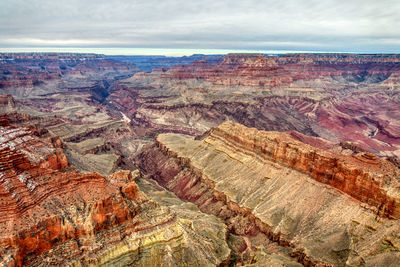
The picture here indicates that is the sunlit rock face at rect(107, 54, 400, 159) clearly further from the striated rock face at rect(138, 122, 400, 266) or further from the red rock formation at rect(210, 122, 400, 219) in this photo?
the red rock formation at rect(210, 122, 400, 219)

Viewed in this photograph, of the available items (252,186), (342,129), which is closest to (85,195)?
(252,186)

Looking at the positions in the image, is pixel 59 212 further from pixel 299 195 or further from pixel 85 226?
pixel 299 195

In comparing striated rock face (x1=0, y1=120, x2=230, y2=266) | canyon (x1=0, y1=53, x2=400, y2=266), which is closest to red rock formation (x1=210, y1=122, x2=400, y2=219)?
canyon (x1=0, y1=53, x2=400, y2=266)

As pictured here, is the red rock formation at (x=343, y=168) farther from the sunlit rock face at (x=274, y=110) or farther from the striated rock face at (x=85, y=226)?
the sunlit rock face at (x=274, y=110)

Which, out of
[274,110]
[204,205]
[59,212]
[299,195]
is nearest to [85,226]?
[59,212]

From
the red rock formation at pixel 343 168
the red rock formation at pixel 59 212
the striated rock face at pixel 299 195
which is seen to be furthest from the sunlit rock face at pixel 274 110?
the red rock formation at pixel 59 212
